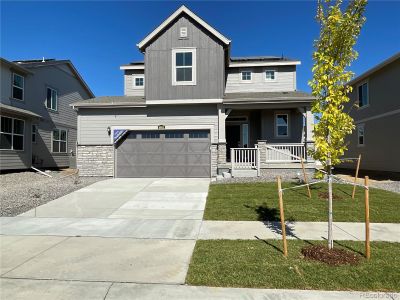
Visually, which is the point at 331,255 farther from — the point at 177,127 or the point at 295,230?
the point at 177,127

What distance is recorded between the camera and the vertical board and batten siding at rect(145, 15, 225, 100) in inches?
630

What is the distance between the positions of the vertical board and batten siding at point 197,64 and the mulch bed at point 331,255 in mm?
11503

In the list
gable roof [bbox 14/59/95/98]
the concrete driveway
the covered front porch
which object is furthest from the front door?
gable roof [bbox 14/59/95/98]

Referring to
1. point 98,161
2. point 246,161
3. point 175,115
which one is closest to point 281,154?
point 246,161

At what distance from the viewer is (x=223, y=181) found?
13.5 meters

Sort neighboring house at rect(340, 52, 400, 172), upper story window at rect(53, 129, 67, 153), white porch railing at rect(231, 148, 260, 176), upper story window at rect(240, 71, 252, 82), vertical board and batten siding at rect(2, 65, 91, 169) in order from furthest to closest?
upper story window at rect(53, 129, 67, 153) → vertical board and batten siding at rect(2, 65, 91, 169) → upper story window at rect(240, 71, 252, 82) → neighboring house at rect(340, 52, 400, 172) → white porch railing at rect(231, 148, 260, 176)

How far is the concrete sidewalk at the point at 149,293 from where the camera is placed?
12.4 feet

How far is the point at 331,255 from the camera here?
494 cm

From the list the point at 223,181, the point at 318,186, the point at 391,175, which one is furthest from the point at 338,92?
the point at 391,175

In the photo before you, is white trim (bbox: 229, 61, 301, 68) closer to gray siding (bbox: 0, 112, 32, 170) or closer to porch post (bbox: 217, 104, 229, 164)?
porch post (bbox: 217, 104, 229, 164)

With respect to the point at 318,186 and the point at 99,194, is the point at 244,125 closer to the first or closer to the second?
the point at 318,186

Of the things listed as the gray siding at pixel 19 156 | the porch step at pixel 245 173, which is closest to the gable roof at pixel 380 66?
the porch step at pixel 245 173

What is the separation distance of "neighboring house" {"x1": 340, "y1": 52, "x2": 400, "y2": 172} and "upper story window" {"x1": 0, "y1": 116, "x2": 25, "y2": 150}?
18.5 m

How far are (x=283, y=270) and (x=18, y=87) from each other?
66.4 ft
